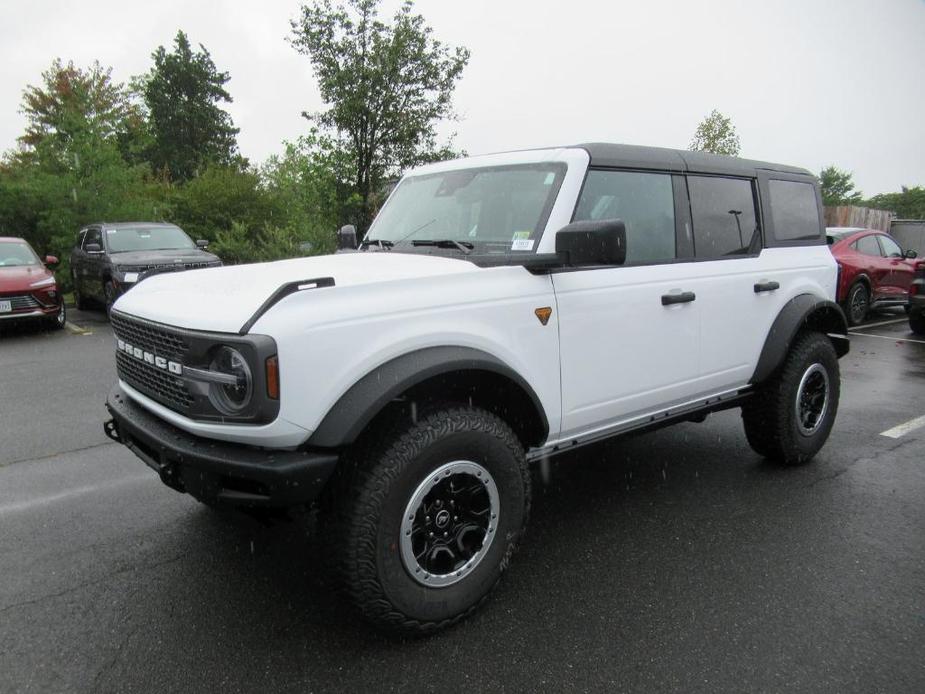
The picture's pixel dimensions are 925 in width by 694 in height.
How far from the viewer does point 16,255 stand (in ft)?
35.5

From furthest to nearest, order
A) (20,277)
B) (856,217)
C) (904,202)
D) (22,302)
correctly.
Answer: (904,202)
(856,217)
(20,277)
(22,302)

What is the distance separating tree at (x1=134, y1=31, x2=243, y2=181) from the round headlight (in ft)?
160

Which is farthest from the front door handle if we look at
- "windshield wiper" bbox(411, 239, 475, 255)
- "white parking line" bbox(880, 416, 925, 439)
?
"white parking line" bbox(880, 416, 925, 439)

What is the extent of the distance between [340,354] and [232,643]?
1.23 m

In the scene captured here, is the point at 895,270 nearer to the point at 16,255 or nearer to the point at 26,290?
the point at 26,290

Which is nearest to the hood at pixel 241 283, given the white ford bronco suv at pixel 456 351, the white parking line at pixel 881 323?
the white ford bronco suv at pixel 456 351

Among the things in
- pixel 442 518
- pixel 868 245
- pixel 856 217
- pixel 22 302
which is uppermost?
pixel 856 217

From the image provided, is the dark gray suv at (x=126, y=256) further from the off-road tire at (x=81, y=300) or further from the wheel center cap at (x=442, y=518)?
the wheel center cap at (x=442, y=518)

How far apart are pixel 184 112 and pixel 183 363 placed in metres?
51.6

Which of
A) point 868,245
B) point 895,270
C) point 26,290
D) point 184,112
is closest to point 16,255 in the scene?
point 26,290

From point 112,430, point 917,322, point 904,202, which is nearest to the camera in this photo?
point 112,430

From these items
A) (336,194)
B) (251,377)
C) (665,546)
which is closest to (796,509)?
(665,546)

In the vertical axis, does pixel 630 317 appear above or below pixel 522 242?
below

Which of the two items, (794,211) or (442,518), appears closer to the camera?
(442,518)
